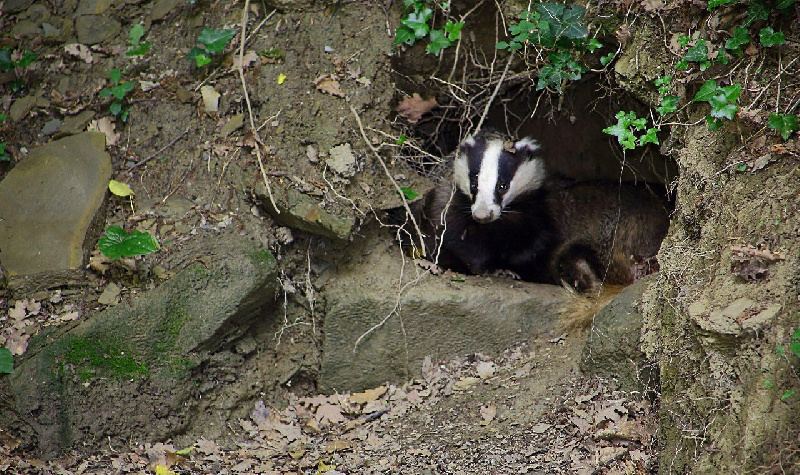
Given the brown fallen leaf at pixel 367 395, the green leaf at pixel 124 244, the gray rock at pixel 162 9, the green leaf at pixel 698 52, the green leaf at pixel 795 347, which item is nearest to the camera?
the green leaf at pixel 795 347

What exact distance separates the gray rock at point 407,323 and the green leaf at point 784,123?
1.86m

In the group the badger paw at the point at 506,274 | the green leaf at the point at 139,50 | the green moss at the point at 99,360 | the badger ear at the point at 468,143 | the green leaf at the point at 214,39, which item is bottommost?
the green moss at the point at 99,360

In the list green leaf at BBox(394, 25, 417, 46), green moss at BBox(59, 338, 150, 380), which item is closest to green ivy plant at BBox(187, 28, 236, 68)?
green leaf at BBox(394, 25, 417, 46)

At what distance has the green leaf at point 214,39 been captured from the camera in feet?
13.6

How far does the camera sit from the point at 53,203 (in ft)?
12.8

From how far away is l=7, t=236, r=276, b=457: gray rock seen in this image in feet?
11.5

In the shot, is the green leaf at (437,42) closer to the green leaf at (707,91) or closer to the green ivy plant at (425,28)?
the green ivy plant at (425,28)

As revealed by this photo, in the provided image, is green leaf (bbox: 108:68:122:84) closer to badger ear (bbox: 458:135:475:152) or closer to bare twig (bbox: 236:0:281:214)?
bare twig (bbox: 236:0:281:214)

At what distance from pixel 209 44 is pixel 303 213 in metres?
1.25

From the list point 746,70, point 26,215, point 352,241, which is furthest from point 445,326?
point 26,215

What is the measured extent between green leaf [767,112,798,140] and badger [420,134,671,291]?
201 cm

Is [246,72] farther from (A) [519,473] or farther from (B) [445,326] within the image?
(A) [519,473]

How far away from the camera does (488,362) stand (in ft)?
13.3

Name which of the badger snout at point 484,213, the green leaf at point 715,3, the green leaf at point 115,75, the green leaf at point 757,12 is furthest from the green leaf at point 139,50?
the green leaf at point 757,12
